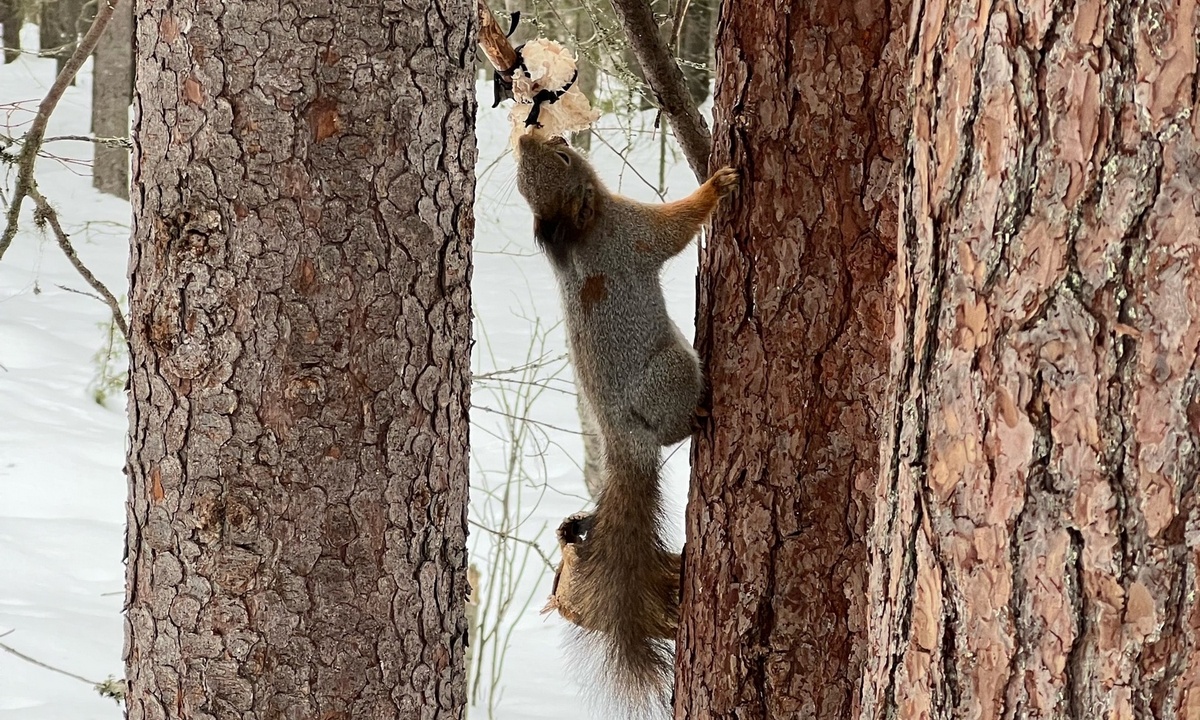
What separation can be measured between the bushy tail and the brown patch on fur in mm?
331

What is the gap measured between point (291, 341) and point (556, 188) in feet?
2.87

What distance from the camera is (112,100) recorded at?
34.6ft

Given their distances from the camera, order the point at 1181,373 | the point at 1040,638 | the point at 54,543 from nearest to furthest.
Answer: the point at 1181,373, the point at 1040,638, the point at 54,543

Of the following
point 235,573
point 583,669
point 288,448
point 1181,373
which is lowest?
point 583,669

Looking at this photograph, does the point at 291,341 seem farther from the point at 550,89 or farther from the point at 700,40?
the point at 700,40

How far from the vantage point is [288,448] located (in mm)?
2158

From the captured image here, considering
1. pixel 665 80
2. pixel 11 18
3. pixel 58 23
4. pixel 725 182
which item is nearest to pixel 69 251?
pixel 665 80

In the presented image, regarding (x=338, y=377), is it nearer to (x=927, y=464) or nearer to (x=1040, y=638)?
(x=927, y=464)

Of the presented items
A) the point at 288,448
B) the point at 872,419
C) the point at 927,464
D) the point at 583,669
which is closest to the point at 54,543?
Answer: the point at 583,669

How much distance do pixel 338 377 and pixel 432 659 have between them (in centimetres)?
60

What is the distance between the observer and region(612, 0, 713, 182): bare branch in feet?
8.70

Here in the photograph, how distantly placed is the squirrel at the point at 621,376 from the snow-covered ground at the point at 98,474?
0.97 feet

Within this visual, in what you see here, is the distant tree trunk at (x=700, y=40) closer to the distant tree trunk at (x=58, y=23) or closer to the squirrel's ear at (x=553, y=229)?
the distant tree trunk at (x=58, y=23)

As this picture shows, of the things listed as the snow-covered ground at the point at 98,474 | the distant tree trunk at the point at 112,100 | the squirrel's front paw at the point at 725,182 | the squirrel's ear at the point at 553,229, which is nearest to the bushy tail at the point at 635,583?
the snow-covered ground at the point at 98,474
